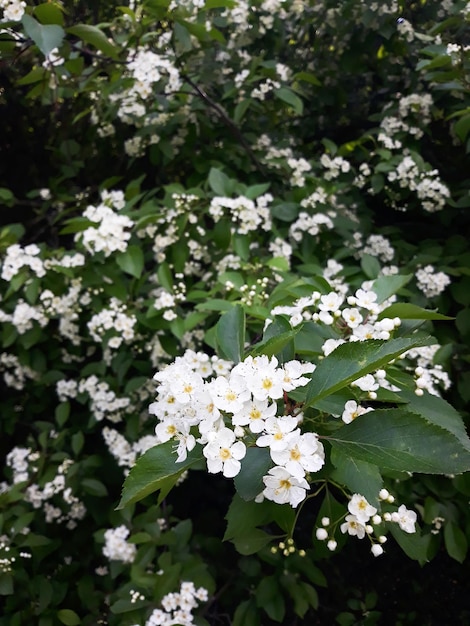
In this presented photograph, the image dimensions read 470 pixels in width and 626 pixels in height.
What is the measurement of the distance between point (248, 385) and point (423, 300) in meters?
1.82

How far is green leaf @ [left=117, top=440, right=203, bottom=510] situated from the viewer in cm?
112

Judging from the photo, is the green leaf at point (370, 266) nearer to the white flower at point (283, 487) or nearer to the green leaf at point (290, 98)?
the green leaf at point (290, 98)

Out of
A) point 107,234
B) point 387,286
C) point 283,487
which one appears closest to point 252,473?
point 283,487

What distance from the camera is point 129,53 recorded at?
9.62 ft

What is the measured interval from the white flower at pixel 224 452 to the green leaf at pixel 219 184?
175 centimetres

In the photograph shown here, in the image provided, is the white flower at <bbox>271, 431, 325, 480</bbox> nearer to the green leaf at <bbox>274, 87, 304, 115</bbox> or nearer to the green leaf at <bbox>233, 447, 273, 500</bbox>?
the green leaf at <bbox>233, 447, 273, 500</bbox>

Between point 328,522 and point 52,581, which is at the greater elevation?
point 328,522

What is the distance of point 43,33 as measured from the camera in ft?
7.10

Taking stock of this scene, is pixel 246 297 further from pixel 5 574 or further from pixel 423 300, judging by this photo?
pixel 5 574

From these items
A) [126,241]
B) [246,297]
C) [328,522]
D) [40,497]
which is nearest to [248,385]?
[328,522]

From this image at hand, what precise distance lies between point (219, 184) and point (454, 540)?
77.0 inches

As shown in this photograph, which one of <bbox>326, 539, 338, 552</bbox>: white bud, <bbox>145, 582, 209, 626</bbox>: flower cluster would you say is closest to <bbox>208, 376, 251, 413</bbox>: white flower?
<bbox>326, 539, 338, 552</bbox>: white bud

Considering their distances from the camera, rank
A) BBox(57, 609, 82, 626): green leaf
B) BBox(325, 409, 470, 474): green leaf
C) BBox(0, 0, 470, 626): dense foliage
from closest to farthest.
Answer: BBox(325, 409, 470, 474): green leaf
BBox(0, 0, 470, 626): dense foliage
BBox(57, 609, 82, 626): green leaf

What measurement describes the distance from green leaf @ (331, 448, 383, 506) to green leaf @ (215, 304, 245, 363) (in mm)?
410
